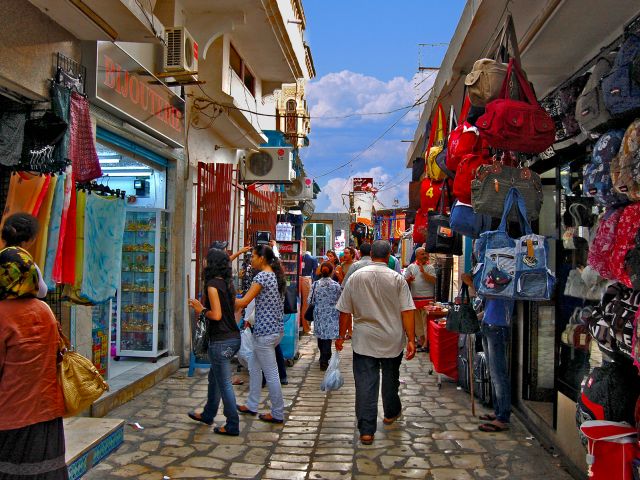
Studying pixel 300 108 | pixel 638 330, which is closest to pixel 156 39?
pixel 638 330

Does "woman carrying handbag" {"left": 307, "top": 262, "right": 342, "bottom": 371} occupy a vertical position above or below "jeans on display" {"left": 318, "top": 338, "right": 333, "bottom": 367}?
above

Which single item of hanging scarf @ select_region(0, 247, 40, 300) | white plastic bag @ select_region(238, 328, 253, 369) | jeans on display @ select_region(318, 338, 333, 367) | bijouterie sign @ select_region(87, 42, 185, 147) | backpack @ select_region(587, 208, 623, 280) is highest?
bijouterie sign @ select_region(87, 42, 185, 147)

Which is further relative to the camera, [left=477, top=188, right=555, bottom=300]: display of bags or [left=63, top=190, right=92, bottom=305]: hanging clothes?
[left=63, top=190, right=92, bottom=305]: hanging clothes

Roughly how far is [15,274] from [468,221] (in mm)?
3850

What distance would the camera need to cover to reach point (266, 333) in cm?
608

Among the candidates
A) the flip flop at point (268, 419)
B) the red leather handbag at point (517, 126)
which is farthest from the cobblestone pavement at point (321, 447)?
the red leather handbag at point (517, 126)

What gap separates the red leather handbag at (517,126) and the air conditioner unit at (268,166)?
8431 millimetres

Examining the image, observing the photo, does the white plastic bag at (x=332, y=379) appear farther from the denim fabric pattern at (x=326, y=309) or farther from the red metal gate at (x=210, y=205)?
the red metal gate at (x=210, y=205)

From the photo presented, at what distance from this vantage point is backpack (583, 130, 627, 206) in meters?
3.42

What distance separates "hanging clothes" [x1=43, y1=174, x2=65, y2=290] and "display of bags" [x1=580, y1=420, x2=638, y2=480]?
13.6 feet

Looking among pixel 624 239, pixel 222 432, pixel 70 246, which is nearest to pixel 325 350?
pixel 222 432

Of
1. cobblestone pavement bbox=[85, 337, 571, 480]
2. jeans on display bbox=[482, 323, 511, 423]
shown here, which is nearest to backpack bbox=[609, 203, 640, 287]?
cobblestone pavement bbox=[85, 337, 571, 480]

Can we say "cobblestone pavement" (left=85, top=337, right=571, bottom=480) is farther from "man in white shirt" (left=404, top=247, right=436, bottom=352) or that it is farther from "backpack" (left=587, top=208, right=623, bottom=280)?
"man in white shirt" (left=404, top=247, right=436, bottom=352)

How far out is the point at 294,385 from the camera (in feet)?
26.3
